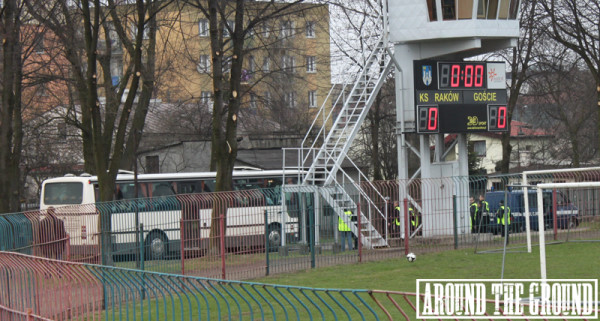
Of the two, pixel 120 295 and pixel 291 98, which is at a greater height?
pixel 291 98

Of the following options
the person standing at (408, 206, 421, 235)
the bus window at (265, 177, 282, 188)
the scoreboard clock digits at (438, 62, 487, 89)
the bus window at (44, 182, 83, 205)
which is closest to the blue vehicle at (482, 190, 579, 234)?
the person standing at (408, 206, 421, 235)

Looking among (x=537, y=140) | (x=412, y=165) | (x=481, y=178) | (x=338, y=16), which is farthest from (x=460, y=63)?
(x=537, y=140)

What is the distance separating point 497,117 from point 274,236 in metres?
9.42

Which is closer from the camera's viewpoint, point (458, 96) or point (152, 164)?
point (458, 96)

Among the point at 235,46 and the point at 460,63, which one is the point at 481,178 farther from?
the point at 235,46

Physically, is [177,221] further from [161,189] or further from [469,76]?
[161,189]

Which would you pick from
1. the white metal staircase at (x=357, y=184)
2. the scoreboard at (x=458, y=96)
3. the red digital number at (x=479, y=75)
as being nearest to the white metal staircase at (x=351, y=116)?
the white metal staircase at (x=357, y=184)

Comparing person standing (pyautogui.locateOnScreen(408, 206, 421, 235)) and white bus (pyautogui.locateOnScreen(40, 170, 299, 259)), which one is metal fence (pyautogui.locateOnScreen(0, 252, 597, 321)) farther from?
person standing (pyautogui.locateOnScreen(408, 206, 421, 235))

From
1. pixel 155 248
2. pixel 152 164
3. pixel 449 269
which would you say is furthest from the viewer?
pixel 152 164

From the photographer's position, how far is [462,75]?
25000 mm

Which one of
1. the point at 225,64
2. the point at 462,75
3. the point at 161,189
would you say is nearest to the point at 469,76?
the point at 462,75

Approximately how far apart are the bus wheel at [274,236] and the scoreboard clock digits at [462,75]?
788 cm

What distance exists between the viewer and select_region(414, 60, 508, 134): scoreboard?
24.6m
